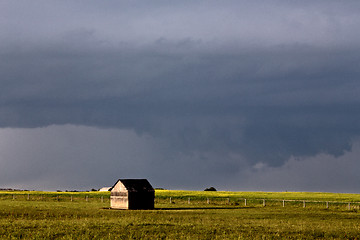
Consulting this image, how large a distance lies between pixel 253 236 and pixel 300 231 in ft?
17.6

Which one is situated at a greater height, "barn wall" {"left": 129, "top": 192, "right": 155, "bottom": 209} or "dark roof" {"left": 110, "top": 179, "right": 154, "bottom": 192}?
"dark roof" {"left": 110, "top": 179, "right": 154, "bottom": 192}

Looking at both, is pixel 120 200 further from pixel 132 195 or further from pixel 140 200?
pixel 140 200

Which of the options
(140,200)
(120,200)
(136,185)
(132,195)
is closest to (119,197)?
(120,200)

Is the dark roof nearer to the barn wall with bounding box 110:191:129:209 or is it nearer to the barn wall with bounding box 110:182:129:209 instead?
the barn wall with bounding box 110:182:129:209

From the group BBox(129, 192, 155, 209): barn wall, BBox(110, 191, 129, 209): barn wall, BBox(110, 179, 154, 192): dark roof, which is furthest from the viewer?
BBox(110, 179, 154, 192): dark roof

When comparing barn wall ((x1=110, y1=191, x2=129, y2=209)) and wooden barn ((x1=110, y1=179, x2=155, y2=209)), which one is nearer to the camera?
barn wall ((x1=110, y1=191, x2=129, y2=209))

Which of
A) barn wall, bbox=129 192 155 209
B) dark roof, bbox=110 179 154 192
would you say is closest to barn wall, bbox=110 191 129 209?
barn wall, bbox=129 192 155 209

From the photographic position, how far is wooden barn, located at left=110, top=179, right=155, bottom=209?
67.8 metres

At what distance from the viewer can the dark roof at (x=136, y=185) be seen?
68688mm

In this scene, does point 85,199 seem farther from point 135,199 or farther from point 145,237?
point 145,237

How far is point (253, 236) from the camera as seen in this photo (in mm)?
30641

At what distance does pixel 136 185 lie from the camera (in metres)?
69.5

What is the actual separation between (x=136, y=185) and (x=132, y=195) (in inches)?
76.2

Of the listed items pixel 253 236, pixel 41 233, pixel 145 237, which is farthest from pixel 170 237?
pixel 41 233
